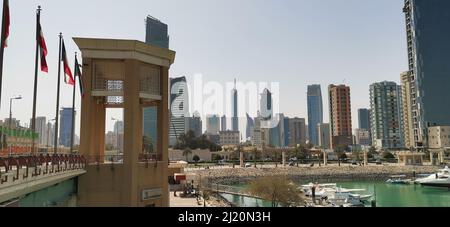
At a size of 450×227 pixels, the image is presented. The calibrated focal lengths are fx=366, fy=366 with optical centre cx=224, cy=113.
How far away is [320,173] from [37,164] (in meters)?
80.6

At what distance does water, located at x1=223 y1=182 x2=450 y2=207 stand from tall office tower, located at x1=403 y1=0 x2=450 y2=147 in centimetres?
6066

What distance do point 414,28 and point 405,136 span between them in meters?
64.7

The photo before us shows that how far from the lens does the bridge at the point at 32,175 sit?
1212cm

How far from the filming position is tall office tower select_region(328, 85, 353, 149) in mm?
187500

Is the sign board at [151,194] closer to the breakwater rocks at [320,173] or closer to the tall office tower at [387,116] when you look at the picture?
the breakwater rocks at [320,173]

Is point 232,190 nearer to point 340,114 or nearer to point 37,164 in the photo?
point 37,164

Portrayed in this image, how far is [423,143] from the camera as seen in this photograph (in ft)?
408

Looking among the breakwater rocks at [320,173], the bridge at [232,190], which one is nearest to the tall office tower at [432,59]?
the breakwater rocks at [320,173]

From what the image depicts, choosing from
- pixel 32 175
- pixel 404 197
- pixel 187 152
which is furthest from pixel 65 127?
pixel 32 175

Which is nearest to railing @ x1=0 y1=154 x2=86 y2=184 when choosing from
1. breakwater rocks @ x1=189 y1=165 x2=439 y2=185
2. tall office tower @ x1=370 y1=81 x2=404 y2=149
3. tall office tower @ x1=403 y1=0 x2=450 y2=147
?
breakwater rocks @ x1=189 y1=165 x2=439 y2=185

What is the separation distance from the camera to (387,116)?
17550cm

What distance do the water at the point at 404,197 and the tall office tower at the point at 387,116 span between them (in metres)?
109

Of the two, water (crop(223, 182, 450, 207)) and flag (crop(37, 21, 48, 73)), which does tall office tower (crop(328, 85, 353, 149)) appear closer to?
water (crop(223, 182, 450, 207))
